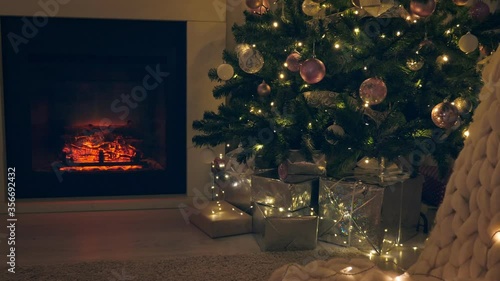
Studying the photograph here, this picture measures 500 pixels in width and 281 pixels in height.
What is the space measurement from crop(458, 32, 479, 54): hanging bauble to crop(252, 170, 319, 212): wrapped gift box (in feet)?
2.99

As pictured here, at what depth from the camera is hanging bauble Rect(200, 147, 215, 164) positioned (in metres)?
3.46

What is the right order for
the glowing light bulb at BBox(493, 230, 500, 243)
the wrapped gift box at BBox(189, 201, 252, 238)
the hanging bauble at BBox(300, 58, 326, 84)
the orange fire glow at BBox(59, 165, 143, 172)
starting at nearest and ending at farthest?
the glowing light bulb at BBox(493, 230, 500, 243) < the hanging bauble at BBox(300, 58, 326, 84) < the wrapped gift box at BBox(189, 201, 252, 238) < the orange fire glow at BBox(59, 165, 143, 172)

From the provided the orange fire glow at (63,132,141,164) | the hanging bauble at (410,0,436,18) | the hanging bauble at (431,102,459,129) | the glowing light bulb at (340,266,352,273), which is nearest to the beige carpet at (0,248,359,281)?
the hanging bauble at (431,102,459,129)

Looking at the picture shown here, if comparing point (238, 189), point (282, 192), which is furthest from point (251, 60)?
point (238, 189)

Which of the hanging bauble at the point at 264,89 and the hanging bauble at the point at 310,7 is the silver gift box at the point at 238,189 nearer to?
the hanging bauble at the point at 264,89

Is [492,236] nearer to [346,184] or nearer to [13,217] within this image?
[346,184]

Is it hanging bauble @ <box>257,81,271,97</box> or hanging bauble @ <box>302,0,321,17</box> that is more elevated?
hanging bauble @ <box>302,0,321,17</box>

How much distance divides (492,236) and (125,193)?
3.00 metres

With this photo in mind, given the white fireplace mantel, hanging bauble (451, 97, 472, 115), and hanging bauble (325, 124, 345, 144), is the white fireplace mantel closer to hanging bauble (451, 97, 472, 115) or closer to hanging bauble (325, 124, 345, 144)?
hanging bauble (325, 124, 345, 144)

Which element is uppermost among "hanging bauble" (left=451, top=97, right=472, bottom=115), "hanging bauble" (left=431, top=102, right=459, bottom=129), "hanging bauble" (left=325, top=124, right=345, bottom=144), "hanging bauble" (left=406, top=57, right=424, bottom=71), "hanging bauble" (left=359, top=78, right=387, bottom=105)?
"hanging bauble" (left=406, top=57, right=424, bottom=71)

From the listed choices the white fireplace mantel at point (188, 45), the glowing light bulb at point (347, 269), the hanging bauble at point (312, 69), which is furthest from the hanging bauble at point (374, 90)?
the glowing light bulb at point (347, 269)

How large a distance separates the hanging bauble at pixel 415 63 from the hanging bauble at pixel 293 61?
477 mm

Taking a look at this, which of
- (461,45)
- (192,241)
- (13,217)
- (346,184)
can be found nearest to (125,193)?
(13,217)

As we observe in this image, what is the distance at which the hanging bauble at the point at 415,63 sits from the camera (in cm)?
245
